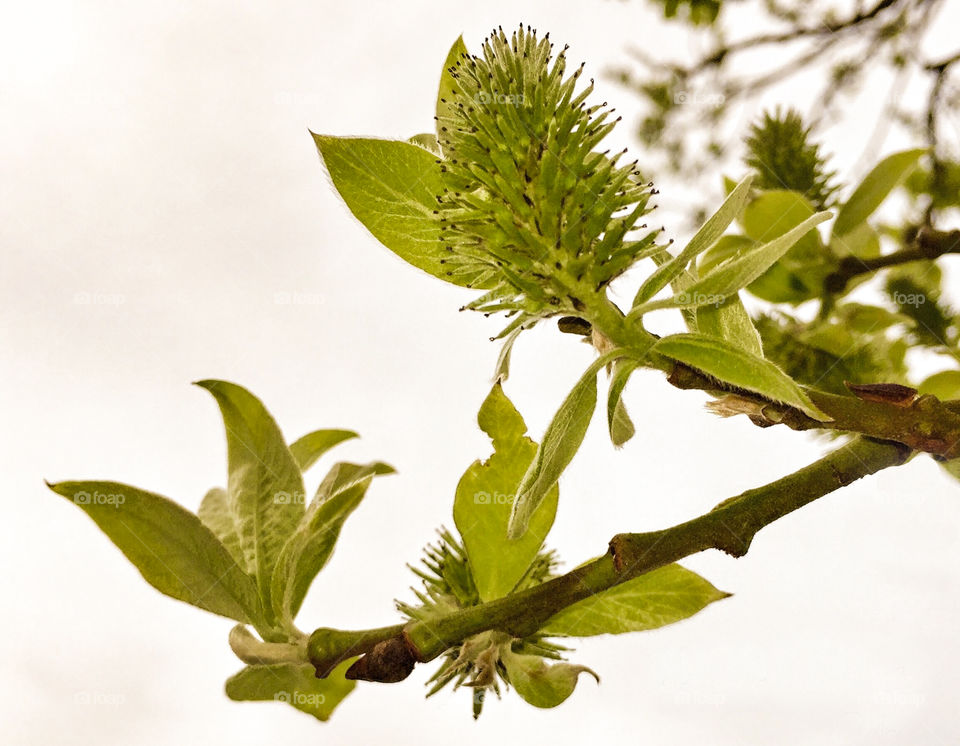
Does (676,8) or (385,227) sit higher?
(676,8)

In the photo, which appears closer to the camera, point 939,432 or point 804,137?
point 939,432

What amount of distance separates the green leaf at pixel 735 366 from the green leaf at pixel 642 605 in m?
0.20

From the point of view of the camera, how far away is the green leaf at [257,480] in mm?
777

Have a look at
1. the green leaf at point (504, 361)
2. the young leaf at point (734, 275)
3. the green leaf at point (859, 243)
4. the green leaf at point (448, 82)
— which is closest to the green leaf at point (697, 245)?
the young leaf at point (734, 275)

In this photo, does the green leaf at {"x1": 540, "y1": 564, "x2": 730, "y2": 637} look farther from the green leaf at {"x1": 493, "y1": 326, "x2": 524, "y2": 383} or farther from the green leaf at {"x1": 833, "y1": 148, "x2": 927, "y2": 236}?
the green leaf at {"x1": 833, "y1": 148, "x2": 927, "y2": 236}

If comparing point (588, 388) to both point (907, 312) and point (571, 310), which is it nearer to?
point (571, 310)

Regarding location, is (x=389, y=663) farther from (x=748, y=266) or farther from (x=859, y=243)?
(x=859, y=243)

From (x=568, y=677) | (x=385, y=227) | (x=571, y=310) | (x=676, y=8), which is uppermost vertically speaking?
(x=676, y=8)

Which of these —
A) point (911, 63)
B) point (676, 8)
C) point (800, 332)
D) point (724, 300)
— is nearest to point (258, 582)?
point (724, 300)

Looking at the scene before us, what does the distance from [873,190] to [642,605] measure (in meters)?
0.65

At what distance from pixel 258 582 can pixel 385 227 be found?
1.12 ft

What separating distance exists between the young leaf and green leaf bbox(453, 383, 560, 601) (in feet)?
0.53

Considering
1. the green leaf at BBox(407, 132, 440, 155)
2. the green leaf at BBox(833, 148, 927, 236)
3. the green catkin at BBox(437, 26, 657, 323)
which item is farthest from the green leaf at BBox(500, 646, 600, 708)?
the green leaf at BBox(833, 148, 927, 236)

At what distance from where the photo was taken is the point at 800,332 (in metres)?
1.10
